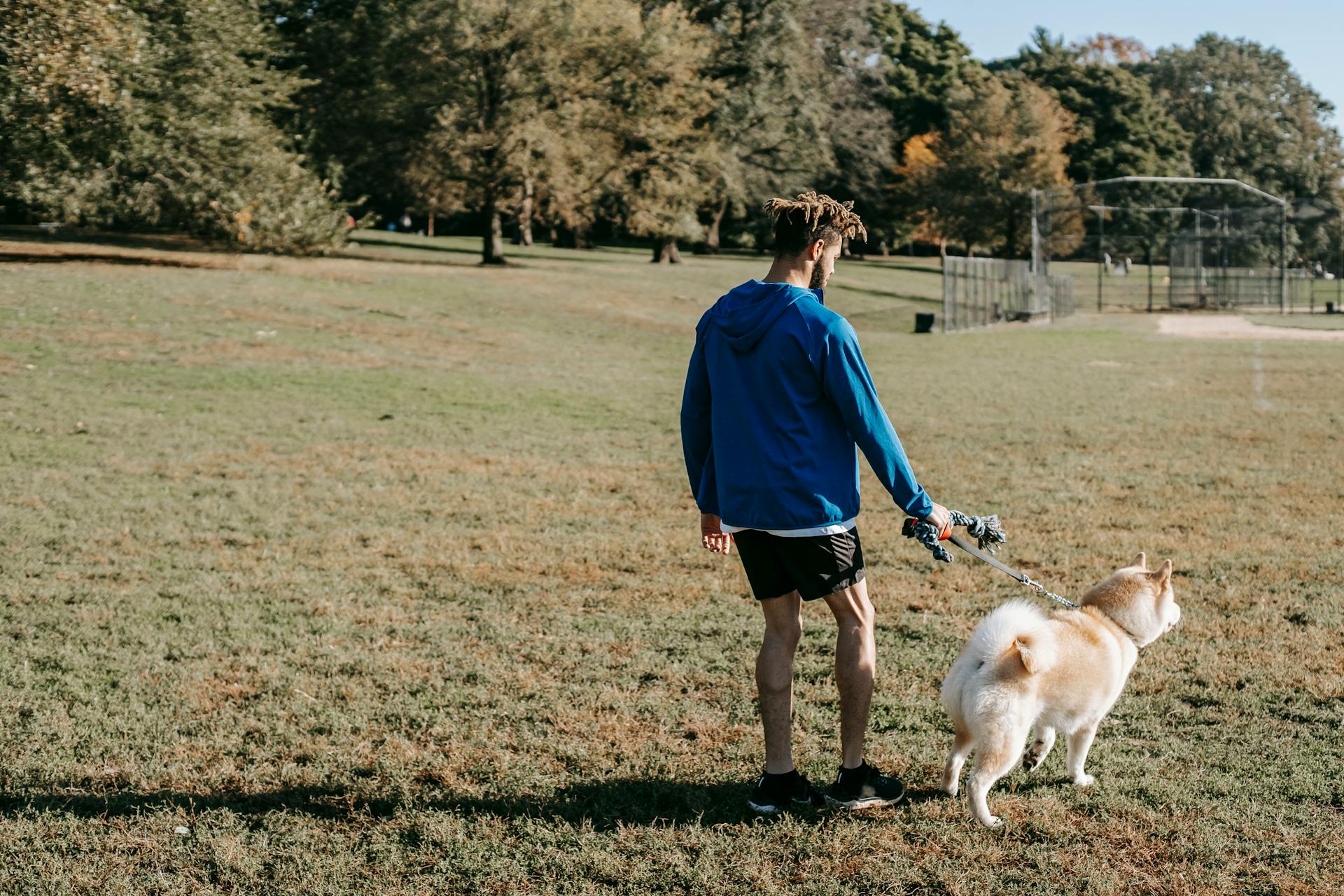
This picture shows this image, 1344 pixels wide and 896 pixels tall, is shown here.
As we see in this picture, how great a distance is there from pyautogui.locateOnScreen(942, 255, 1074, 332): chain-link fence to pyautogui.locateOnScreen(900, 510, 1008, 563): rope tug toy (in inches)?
960

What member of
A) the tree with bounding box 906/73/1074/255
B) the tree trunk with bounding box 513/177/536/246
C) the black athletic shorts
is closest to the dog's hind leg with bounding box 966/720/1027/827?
the black athletic shorts

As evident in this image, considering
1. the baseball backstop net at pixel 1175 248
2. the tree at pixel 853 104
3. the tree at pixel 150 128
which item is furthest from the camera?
the tree at pixel 853 104

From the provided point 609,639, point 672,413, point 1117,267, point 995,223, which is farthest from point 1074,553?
point 1117,267

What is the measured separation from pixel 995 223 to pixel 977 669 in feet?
179

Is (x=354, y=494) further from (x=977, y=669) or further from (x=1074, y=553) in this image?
(x=977, y=669)

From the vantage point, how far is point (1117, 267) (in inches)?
2366

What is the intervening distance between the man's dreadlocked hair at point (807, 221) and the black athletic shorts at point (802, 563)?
3.05ft

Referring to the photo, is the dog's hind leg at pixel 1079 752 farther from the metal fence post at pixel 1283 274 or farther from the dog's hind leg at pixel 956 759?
the metal fence post at pixel 1283 274

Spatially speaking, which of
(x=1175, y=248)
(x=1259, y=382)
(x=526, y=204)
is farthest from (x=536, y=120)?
(x=1175, y=248)

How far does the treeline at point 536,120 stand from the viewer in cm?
2273

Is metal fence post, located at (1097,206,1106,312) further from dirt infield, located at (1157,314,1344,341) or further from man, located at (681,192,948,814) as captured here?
man, located at (681,192,948,814)

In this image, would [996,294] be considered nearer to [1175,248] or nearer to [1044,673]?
[1175,248]

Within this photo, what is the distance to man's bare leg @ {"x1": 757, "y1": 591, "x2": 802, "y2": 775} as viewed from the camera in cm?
386

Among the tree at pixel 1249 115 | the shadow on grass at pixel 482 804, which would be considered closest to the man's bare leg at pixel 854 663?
the shadow on grass at pixel 482 804
